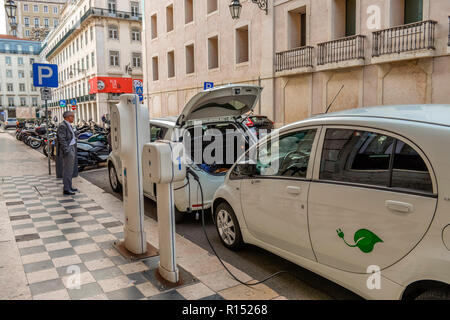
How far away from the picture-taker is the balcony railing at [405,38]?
42.3 feet

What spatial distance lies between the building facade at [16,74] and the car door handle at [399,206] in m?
97.4

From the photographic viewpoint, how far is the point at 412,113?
2979 mm

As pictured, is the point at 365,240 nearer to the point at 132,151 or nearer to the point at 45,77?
the point at 132,151

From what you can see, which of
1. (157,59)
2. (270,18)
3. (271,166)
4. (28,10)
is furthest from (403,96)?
(28,10)

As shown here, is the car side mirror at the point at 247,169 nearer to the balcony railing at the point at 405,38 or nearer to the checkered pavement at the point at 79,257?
the checkered pavement at the point at 79,257

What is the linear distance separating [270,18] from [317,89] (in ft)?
15.2

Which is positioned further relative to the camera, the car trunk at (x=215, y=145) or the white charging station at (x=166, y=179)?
the car trunk at (x=215, y=145)

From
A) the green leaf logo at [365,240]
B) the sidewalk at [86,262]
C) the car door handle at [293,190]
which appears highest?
the car door handle at [293,190]

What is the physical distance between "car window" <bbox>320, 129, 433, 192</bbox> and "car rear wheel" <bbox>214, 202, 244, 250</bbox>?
1582 millimetres

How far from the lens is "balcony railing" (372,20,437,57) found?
508 inches

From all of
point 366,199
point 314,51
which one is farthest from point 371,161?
point 314,51

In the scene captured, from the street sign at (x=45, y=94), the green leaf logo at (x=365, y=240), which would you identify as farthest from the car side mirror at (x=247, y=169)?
the street sign at (x=45, y=94)

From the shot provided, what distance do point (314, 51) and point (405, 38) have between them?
4.38 meters
